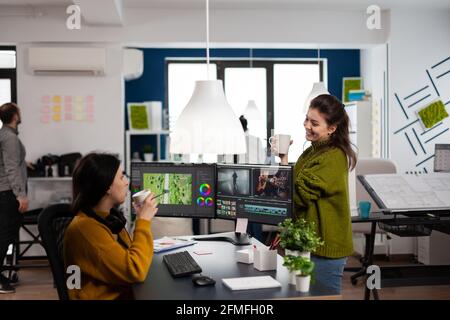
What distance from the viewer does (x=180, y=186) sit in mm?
2949

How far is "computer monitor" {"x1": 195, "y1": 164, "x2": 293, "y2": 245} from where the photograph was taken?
103 inches

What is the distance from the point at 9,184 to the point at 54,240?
2.71 metres

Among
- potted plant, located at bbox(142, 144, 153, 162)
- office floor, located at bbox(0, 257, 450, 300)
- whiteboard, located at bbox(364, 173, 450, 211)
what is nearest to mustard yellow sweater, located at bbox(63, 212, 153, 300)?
whiteboard, located at bbox(364, 173, 450, 211)

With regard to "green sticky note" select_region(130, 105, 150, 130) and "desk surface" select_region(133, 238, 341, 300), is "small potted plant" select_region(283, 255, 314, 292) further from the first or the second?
"green sticky note" select_region(130, 105, 150, 130)

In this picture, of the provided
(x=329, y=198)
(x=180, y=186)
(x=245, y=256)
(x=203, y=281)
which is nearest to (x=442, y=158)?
(x=329, y=198)

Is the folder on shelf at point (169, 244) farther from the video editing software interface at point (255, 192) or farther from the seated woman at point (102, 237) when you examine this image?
the seated woman at point (102, 237)

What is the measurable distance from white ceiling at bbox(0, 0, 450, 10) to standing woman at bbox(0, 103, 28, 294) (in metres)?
1.54

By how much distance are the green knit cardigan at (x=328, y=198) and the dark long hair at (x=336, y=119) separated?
56 mm

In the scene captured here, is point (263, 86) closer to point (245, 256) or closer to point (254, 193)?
point (254, 193)
